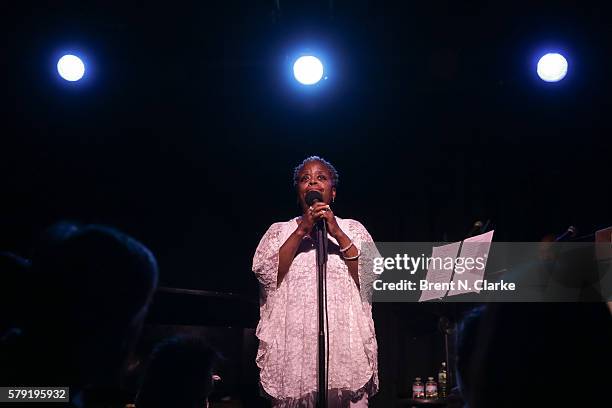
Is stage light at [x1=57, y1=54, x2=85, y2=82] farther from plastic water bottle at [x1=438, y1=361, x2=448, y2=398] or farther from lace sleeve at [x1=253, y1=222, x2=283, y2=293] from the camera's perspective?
plastic water bottle at [x1=438, y1=361, x2=448, y2=398]

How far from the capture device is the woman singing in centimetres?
306

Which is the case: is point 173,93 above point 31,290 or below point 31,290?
above

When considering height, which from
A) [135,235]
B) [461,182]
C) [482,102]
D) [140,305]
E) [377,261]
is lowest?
[140,305]

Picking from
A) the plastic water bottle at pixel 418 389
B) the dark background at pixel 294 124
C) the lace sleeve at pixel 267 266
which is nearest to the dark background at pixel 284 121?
the dark background at pixel 294 124

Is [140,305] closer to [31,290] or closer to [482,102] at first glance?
[31,290]

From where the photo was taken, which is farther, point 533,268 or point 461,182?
point 461,182

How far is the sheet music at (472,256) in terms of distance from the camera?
3406 mm

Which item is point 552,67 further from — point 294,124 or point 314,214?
point 314,214

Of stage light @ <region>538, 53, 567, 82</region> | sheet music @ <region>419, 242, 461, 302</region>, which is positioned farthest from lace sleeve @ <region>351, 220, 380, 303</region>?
stage light @ <region>538, 53, 567, 82</region>

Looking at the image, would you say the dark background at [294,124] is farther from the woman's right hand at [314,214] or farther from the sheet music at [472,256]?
the woman's right hand at [314,214]

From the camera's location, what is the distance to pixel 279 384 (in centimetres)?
307

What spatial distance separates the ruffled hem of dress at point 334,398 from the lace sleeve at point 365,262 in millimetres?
447

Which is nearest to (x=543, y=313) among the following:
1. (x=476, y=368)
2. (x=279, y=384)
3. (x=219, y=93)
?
(x=476, y=368)

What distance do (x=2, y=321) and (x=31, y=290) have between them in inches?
5.0
